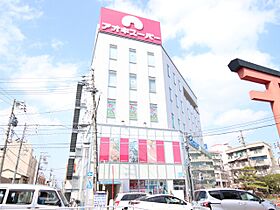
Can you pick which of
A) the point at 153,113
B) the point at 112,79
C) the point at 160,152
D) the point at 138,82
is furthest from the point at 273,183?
the point at 112,79

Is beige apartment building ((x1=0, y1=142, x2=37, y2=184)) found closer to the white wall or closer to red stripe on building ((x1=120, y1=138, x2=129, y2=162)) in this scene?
the white wall

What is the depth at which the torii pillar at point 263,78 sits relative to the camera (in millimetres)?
8336

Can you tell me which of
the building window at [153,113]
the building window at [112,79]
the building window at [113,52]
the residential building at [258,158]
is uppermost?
the building window at [113,52]

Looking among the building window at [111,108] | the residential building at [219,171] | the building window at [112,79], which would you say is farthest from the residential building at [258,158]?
the building window at [112,79]

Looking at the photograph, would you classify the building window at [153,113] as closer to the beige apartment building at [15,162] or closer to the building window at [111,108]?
the building window at [111,108]

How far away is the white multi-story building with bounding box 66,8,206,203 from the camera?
2162 centimetres

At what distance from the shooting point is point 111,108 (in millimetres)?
24438

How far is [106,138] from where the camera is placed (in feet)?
71.2

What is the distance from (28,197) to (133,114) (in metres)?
17.3

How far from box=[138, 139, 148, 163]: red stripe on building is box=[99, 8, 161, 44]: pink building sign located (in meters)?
15.3

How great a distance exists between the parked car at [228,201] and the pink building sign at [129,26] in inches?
943

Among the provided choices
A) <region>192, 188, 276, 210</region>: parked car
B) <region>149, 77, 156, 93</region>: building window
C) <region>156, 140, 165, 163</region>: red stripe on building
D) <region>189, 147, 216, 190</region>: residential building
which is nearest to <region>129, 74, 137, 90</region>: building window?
<region>149, 77, 156, 93</region>: building window

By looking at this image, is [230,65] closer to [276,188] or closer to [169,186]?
[169,186]

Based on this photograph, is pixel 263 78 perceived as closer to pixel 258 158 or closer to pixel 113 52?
pixel 113 52
